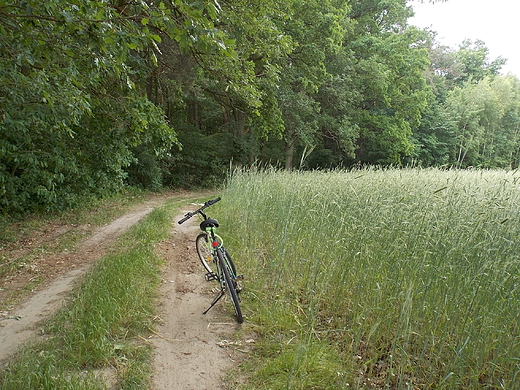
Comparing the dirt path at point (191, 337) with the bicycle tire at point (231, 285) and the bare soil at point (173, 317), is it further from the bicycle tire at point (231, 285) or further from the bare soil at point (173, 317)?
the bicycle tire at point (231, 285)

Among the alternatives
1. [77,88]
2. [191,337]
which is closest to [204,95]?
[77,88]

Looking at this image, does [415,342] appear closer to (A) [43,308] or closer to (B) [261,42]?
(A) [43,308]

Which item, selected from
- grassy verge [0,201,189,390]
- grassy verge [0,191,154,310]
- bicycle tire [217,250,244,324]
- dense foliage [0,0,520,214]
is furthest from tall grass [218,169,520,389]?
grassy verge [0,191,154,310]

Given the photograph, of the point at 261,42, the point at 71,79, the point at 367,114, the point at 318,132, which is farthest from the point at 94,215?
the point at 367,114

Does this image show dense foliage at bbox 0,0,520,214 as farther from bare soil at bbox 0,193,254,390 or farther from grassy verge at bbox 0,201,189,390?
grassy verge at bbox 0,201,189,390

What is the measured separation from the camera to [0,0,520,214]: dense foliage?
3898 millimetres

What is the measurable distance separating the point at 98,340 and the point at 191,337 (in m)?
0.90

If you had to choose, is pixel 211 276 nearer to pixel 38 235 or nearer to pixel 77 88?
pixel 77 88

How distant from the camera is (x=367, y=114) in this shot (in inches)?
925

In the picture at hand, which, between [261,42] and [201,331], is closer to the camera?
[201,331]

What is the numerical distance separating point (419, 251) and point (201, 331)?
93.5 inches

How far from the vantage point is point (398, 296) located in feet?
10.2

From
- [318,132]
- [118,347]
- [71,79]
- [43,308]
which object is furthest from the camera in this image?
[318,132]

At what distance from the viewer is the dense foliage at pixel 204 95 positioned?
153 inches
